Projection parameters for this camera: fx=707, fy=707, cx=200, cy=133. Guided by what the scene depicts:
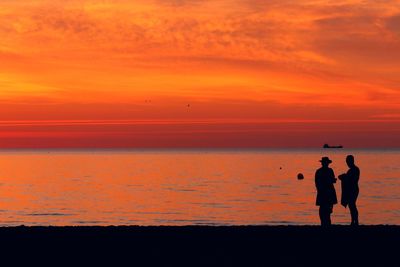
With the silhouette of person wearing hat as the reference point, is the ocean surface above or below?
above

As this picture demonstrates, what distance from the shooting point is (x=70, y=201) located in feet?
250

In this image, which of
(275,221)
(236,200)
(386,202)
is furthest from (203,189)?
(275,221)

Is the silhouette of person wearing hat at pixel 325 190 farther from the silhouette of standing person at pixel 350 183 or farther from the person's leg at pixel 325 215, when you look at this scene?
the silhouette of standing person at pixel 350 183
